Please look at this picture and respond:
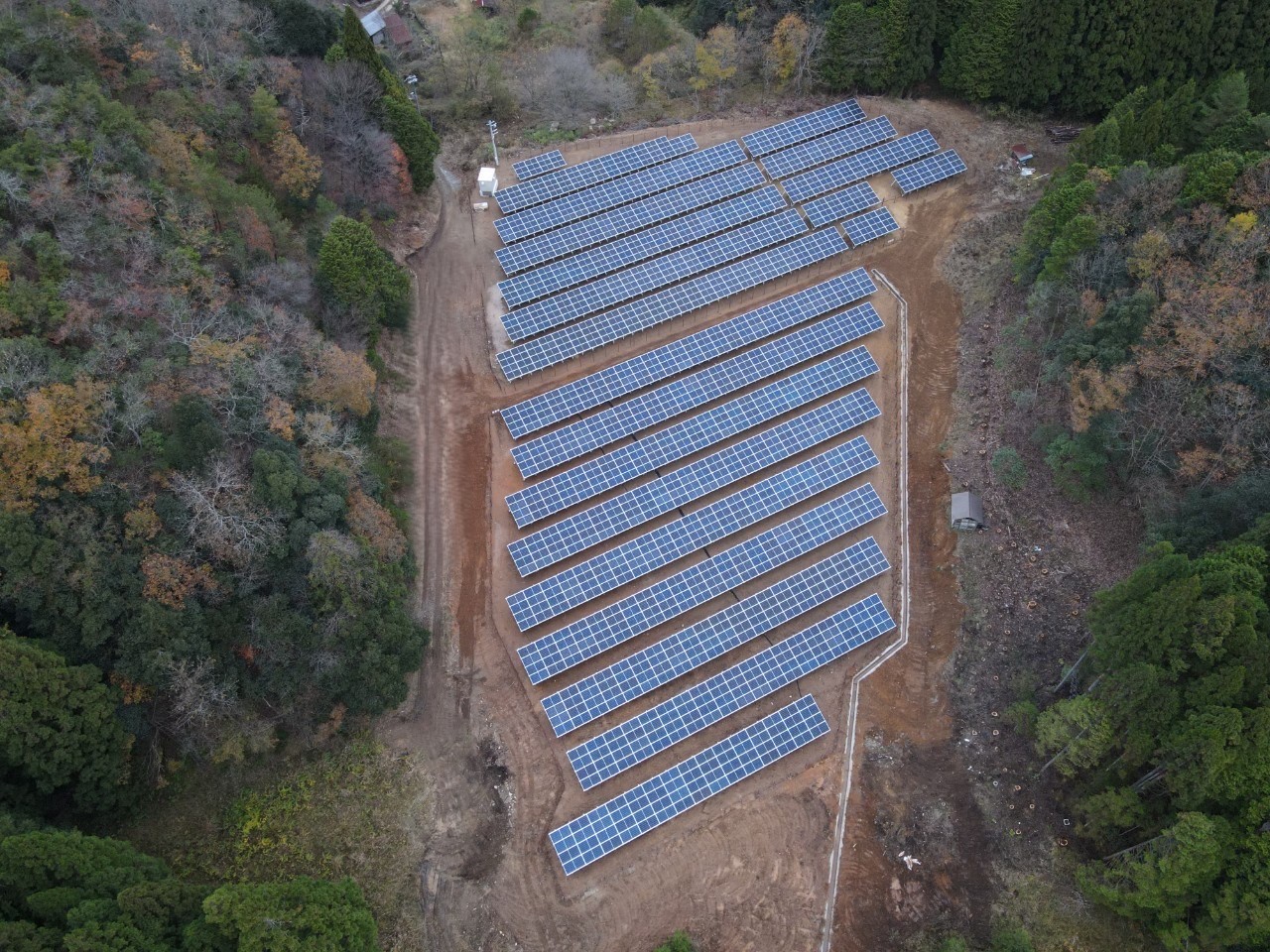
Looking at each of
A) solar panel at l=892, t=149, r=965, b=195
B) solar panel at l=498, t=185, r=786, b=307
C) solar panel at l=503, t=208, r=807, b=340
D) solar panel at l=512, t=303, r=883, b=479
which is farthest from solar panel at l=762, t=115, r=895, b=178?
solar panel at l=512, t=303, r=883, b=479

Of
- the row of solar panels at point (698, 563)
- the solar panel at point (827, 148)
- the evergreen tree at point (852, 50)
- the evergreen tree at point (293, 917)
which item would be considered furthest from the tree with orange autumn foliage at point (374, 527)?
the evergreen tree at point (852, 50)

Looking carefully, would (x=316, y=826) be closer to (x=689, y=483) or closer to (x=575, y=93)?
(x=689, y=483)

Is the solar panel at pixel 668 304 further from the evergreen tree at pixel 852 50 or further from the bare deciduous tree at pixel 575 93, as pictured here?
the bare deciduous tree at pixel 575 93

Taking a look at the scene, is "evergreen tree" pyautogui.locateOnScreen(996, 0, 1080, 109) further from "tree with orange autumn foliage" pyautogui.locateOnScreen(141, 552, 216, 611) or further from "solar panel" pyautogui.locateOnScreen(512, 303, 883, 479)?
"tree with orange autumn foliage" pyautogui.locateOnScreen(141, 552, 216, 611)

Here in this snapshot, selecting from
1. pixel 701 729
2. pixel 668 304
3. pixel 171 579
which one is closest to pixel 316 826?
pixel 171 579

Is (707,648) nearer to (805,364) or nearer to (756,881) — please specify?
(756,881)

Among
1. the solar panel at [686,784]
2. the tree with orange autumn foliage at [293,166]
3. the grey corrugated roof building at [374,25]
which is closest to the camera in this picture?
the solar panel at [686,784]

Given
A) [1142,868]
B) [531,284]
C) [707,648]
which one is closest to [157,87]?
[531,284]
